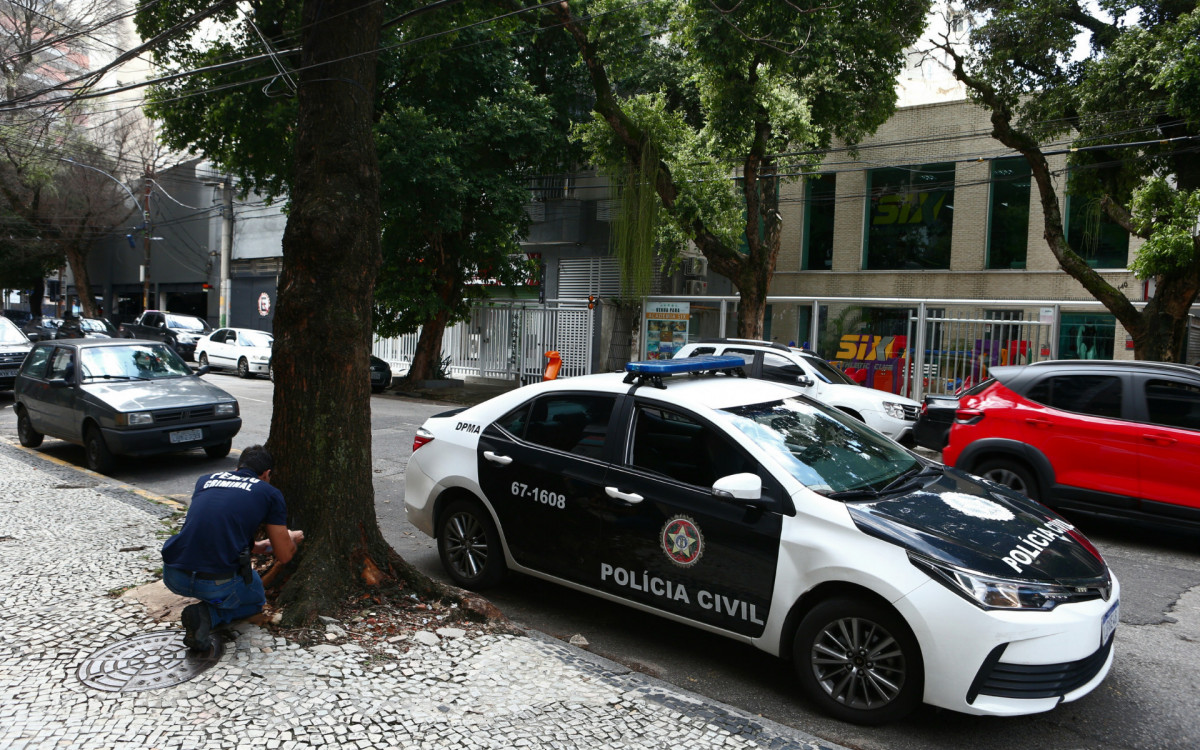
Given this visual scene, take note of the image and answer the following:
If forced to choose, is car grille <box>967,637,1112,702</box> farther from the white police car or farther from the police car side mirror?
the police car side mirror

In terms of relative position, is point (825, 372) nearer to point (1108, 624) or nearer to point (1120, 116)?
point (1120, 116)

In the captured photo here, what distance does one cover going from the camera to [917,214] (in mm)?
22609

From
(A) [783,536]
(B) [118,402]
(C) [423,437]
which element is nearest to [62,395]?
(B) [118,402]

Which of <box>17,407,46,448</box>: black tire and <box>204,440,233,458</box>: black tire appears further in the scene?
<box>17,407,46,448</box>: black tire

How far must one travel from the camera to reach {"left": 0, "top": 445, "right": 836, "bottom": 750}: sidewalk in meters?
3.55

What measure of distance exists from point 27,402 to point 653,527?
10.4 m

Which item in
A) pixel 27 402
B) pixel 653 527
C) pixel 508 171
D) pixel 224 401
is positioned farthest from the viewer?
pixel 508 171

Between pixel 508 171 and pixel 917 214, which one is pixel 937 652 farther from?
pixel 917 214

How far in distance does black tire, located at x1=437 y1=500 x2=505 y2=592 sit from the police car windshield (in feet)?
6.31

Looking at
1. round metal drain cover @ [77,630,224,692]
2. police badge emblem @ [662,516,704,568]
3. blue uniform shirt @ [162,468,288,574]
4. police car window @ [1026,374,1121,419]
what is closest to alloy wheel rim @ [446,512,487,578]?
police badge emblem @ [662,516,704,568]

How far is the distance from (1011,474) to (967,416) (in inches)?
28.3

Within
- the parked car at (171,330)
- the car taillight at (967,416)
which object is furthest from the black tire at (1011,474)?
the parked car at (171,330)

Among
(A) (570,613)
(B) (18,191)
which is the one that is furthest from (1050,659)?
(B) (18,191)

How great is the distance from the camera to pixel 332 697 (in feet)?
12.7
